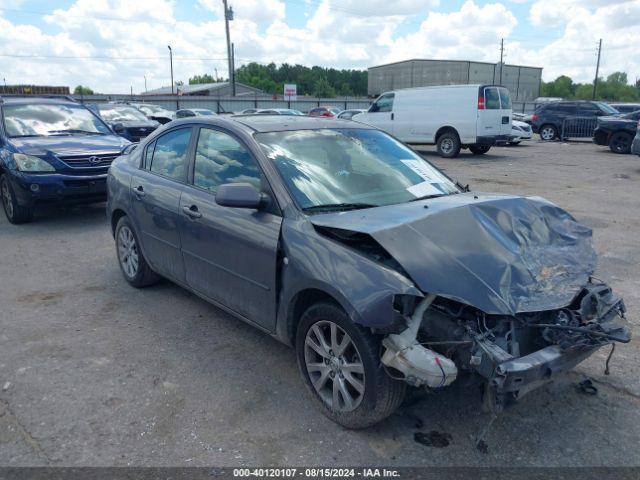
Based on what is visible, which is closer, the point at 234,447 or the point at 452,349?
the point at 452,349

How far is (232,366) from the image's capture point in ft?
12.6

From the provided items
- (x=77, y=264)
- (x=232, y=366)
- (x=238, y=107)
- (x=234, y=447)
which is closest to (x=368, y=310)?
(x=234, y=447)

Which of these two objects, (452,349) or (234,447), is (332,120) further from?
(234,447)

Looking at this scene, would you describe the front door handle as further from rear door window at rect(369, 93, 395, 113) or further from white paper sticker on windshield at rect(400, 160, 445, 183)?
rear door window at rect(369, 93, 395, 113)

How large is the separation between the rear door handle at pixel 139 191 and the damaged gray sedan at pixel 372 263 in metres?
0.35

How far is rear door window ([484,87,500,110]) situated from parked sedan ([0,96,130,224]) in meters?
11.5

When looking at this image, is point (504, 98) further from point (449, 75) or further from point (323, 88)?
point (323, 88)

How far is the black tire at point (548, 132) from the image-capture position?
2447 cm

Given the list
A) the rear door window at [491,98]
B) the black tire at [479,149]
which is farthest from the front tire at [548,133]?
the rear door window at [491,98]

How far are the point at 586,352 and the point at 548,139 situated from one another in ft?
79.3

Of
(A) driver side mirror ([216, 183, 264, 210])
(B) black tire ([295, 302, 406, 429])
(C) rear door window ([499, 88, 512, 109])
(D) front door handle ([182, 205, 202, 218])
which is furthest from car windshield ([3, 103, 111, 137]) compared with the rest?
(C) rear door window ([499, 88, 512, 109])

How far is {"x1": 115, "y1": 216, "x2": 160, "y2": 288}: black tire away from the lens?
5.13 m

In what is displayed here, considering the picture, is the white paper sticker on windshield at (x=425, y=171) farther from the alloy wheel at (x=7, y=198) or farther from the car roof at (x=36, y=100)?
the car roof at (x=36, y=100)

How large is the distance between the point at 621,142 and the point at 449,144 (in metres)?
6.22
